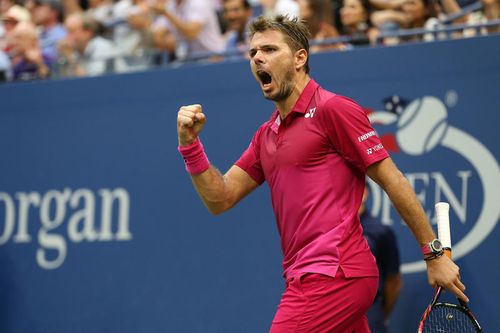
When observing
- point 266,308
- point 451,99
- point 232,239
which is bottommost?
point 266,308

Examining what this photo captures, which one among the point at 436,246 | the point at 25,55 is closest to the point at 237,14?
the point at 25,55

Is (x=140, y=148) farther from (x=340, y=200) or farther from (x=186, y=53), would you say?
(x=340, y=200)

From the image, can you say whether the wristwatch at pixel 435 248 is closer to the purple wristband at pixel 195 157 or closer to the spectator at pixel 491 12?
the purple wristband at pixel 195 157

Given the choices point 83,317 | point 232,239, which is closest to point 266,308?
point 232,239

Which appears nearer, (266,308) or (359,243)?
(359,243)

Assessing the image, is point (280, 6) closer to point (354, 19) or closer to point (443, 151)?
point (354, 19)

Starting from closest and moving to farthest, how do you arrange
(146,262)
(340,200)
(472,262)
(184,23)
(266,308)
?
(340,200) < (472,262) < (266,308) < (146,262) < (184,23)

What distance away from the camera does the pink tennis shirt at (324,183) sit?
417cm

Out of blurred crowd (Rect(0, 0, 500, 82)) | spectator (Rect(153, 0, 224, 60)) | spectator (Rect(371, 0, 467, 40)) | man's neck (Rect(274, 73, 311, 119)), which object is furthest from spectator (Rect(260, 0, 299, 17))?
man's neck (Rect(274, 73, 311, 119))

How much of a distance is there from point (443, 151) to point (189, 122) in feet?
8.85

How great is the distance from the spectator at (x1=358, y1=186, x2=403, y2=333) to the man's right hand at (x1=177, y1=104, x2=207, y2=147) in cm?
199

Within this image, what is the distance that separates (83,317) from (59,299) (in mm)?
291

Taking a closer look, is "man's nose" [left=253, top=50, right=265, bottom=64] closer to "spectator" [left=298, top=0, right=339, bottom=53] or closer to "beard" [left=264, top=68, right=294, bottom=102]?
"beard" [left=264, top=68, right=294, bottom=102]

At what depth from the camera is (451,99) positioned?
6477mm
